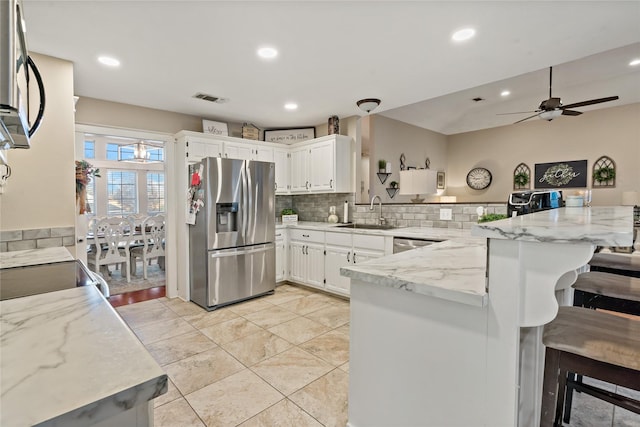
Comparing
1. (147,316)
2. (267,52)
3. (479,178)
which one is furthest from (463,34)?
(479,178)

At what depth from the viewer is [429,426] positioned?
1.25m

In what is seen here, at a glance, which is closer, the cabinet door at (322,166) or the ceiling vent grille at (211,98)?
the ceiling vent grille at (211,98)

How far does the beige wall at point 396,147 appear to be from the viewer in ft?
17.8

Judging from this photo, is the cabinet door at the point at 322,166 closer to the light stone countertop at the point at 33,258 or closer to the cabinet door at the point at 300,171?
the cabinet door at the point at 300,171

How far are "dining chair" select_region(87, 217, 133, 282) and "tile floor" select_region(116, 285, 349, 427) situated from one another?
4.11ft

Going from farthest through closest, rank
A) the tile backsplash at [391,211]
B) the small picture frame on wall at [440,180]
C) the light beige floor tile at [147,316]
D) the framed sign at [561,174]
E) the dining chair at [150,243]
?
the small picture frame on wall at [440,180] < the framed sign at [561,174] < the dining chair at [150,243] < the tile backsplash at [391,211] < the light beige floor tile at [147,316]

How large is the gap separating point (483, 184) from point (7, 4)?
25.1ft

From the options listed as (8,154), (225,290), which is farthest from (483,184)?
(8,154)

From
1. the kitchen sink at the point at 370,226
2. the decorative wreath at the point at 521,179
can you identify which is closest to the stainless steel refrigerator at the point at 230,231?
the kitchen sink at the point at 370,226

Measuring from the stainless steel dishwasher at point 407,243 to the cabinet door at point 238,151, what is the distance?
232 centimetres

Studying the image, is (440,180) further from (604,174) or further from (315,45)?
(315,45)

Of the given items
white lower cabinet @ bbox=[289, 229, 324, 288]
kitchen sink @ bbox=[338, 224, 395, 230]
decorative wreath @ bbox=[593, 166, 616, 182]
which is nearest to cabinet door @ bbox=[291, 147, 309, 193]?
white lower cabinet @ bbox=[289, 229, 324, 288]

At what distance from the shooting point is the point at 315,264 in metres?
4.03

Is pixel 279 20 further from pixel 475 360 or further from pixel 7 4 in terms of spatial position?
pixel 475 360
